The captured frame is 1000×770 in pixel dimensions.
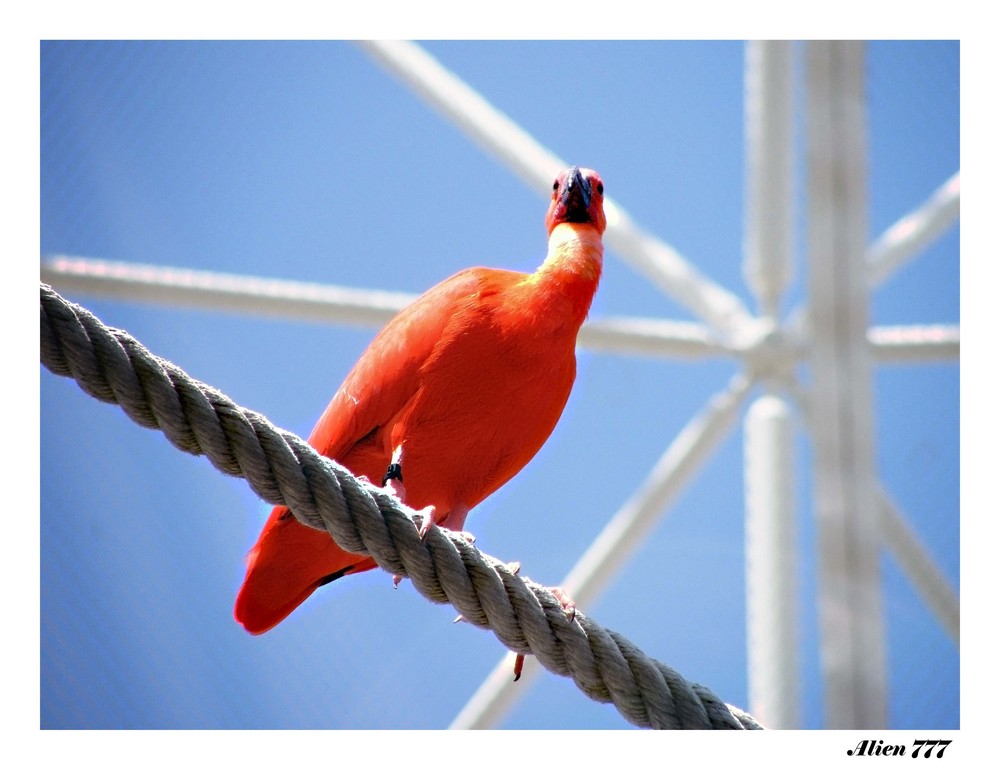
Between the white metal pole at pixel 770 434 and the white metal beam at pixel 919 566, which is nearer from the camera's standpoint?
the white metal pole at pixel 770 434

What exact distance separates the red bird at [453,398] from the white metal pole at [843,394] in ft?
9.57

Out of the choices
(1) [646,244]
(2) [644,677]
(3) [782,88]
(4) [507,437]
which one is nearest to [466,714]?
(1) [646,244]

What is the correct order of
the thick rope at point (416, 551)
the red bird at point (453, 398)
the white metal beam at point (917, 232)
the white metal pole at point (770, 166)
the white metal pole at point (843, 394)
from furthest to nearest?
the white metal beam at point (917, 232) < the white metal pole at point (770, 166) < the white metal pole at point (843, 394) < the red bird at point (453, 398) < the thick rope at point (416, 551)

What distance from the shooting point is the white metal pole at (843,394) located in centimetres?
641

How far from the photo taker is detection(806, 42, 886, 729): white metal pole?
6.41 m

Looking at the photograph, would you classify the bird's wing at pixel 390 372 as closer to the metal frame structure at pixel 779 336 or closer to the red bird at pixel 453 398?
the red bird at pixel 453 398

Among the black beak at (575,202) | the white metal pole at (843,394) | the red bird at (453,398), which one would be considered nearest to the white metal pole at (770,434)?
the white metal pole at (843,394)

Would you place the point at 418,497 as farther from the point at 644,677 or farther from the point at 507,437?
the point at 644,677

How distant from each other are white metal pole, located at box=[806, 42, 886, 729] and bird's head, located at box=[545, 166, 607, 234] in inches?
104

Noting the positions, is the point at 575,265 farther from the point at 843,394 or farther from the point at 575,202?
the point at 843,394

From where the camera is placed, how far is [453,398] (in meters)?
3.78

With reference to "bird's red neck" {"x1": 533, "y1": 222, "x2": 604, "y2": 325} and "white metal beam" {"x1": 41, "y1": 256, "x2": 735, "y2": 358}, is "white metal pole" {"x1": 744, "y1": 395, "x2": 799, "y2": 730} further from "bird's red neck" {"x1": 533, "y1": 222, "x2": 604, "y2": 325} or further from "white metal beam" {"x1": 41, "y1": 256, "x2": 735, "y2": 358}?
"bird's red neck" {"x1": 533, "y1": 222, "x2": 604, "y2": 325}
